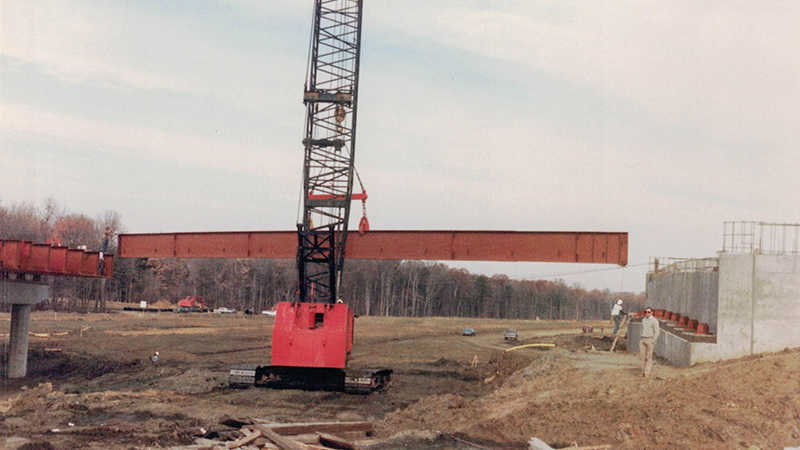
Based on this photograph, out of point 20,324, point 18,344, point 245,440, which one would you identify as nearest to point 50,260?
point 20,324

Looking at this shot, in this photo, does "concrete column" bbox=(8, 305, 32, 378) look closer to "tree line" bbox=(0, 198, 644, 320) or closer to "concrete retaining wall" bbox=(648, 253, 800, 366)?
"concrete retaining wall" bbox=(648, 253, 800, 366)

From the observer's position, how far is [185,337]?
56.4 meters

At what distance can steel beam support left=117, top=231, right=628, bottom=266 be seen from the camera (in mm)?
25859

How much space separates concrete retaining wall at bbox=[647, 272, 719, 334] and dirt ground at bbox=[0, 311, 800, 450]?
7.82 feet

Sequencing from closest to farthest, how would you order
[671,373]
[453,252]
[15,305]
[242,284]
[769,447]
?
[769,447]
[671,373]
[453,252]
[15,305]
[242,284]

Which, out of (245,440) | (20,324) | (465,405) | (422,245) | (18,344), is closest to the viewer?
(245,440)

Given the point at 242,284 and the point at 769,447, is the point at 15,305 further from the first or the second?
the point at 242,284

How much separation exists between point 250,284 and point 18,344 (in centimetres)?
9850

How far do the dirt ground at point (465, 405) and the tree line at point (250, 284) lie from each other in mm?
62649

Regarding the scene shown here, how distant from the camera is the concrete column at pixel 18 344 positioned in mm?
32844

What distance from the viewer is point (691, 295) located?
86.0 feet

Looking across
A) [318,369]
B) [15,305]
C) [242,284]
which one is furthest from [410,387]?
[242,284]

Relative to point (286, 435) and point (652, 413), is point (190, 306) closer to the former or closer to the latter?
point (286, 435)

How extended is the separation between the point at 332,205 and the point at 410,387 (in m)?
7.63
